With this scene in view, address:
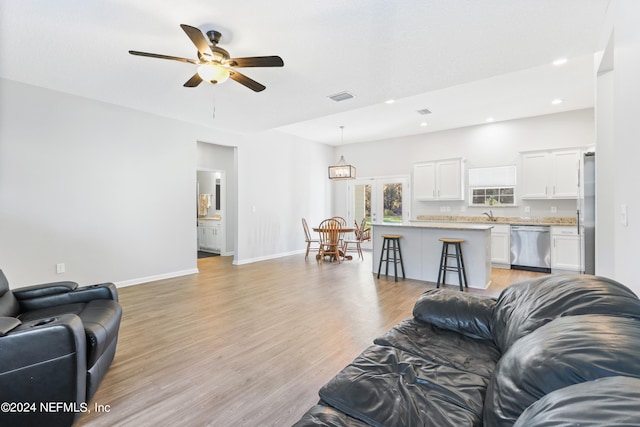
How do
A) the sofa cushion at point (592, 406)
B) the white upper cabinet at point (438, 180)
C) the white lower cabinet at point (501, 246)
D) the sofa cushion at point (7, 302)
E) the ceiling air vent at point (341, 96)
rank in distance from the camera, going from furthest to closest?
the white upper cabinet at point (438, 180) < the white lower cabinet at point (501, 246) < the ceiling air vent at point (341, 96) < the sofa cushion at point (7, 302) < the sofa cushion at point (592, 406)

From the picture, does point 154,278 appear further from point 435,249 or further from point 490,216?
point 490,216

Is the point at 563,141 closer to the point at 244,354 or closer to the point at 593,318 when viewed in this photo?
the point at 593,318

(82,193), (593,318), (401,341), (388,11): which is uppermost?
(388,11)

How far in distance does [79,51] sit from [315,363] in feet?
12.4

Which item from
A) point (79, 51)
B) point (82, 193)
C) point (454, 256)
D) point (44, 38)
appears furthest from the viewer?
point (454, 256)

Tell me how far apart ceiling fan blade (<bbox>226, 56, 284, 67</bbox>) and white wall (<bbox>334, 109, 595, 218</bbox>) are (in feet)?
19.2

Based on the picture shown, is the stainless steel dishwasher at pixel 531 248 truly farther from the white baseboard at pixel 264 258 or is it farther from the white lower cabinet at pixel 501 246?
the white baseboard at pixel 264 258

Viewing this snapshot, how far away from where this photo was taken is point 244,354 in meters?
2.55

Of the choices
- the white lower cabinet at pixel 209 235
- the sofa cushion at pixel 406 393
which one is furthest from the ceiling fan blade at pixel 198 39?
the white lower cabinet at pixel 209 235

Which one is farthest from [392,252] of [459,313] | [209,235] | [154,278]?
[209,235]

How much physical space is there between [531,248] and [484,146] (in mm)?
2471

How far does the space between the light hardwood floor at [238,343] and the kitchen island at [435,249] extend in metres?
0.23

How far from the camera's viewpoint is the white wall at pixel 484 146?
5945mm

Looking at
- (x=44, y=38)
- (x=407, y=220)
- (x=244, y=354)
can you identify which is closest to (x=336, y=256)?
(x=407, y=220)
